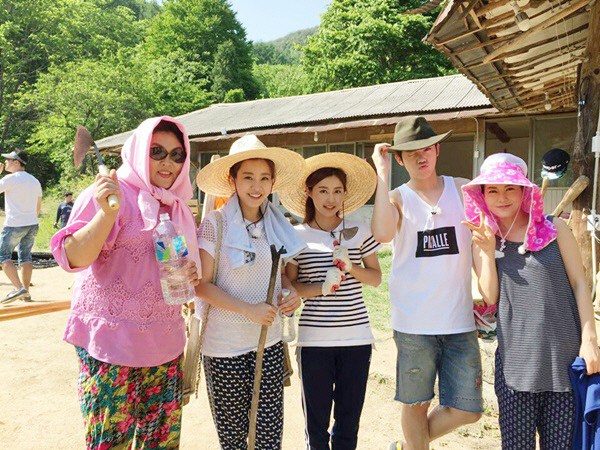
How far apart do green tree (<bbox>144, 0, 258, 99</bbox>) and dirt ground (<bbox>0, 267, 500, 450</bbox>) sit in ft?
120

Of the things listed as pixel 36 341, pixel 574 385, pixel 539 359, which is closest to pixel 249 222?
pixel 539 359

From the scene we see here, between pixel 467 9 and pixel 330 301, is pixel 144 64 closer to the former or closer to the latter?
pixel 467 9

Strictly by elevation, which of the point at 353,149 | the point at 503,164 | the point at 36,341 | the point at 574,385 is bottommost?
the point at 36,341

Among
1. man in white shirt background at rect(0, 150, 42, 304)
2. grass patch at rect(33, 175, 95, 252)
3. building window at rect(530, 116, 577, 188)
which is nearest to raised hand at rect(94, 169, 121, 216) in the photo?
man in white shirt background at rect(0, 150, 42, 304)

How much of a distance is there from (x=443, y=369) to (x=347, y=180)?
44.5 inches

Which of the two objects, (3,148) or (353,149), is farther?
(3,148)

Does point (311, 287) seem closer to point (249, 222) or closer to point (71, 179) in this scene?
point (249, 222)

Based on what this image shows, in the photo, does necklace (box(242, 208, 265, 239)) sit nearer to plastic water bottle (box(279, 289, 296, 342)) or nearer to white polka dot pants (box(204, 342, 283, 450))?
plastic water bottle (box(279, 289, 296, 342))

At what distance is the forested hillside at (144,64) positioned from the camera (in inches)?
917

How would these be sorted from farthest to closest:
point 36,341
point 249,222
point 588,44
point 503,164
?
point 36,341, point 588,44, point 249,222, point 503,164

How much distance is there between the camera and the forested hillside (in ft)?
76.4

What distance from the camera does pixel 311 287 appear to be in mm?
2311

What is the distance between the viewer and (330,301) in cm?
237

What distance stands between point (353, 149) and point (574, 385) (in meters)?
11.1
